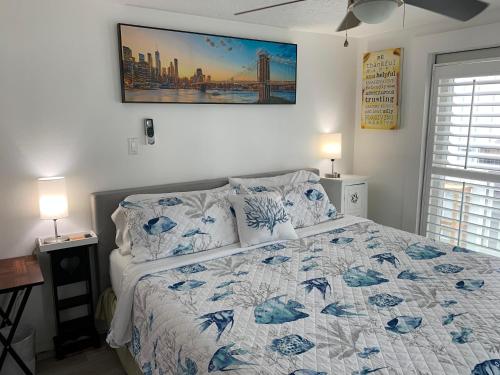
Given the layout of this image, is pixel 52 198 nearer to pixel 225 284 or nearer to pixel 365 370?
pixel 225 284

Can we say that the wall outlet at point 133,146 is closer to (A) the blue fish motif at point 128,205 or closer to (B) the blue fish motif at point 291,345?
(A) the blue fish motif at point 128,205

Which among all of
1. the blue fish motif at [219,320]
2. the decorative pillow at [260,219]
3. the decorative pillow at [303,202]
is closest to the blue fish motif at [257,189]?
the decorative pillow at [303,202]

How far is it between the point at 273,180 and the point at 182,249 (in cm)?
113

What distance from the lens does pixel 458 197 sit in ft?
10.6

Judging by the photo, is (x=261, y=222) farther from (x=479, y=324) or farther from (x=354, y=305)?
(x=479, y=324)

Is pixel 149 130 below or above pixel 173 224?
above

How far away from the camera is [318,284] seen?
202cm

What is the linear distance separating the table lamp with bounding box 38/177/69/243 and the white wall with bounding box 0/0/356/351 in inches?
6.8

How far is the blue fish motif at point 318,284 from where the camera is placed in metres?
1.96

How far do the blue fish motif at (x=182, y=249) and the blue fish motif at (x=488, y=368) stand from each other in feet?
5.32

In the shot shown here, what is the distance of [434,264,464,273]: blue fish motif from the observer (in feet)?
7.11

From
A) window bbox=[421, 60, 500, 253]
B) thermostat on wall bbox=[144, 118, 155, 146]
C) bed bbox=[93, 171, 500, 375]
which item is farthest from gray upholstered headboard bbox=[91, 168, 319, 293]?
window bbox=[421, 60, 500, 253]

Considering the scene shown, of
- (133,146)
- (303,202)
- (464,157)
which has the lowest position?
(303,202)

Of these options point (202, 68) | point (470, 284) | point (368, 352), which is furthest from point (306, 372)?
point (202, 68)
